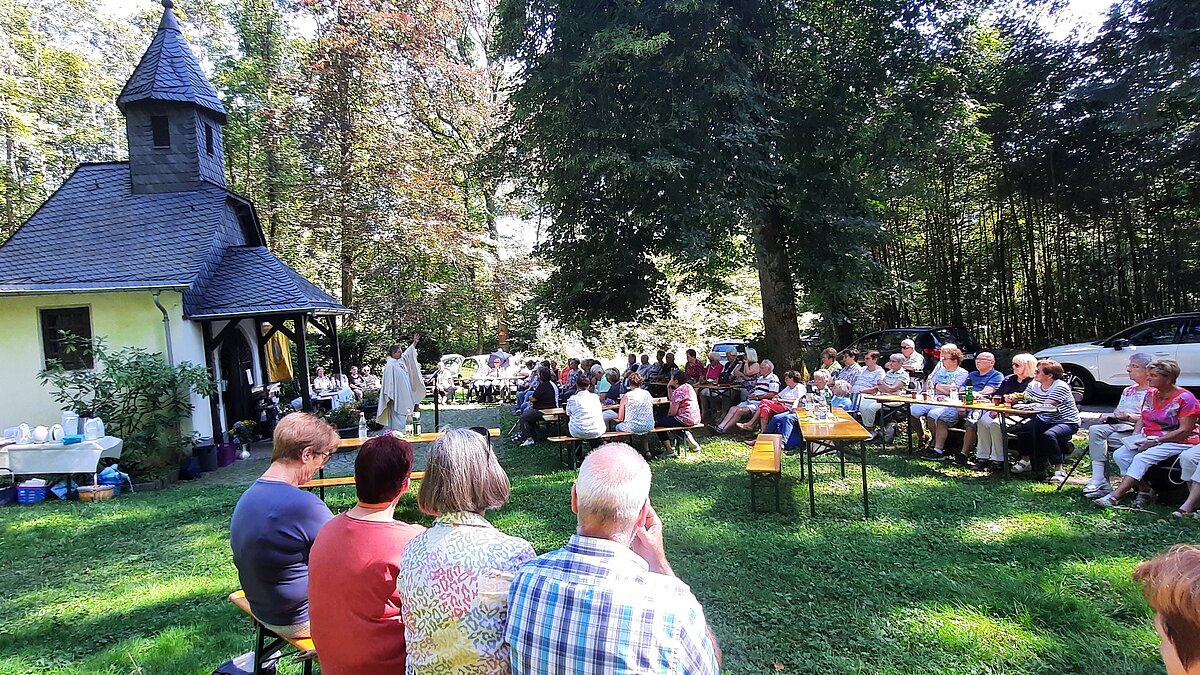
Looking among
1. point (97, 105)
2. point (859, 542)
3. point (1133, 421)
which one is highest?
point (97, 105)

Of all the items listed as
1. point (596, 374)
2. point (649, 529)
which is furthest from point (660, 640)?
point (596, 374)

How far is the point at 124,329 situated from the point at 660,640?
11.1m

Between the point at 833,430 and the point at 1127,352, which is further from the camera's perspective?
the point at 1127,352

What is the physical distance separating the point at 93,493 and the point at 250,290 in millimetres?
4015

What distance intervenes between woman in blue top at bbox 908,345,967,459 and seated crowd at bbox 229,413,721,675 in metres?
6.45

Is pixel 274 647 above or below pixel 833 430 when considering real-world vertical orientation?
below

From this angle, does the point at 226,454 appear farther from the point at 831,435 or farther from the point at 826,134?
the point at 826,134

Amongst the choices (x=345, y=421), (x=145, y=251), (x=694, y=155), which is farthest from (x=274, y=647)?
(x=145, y=251)

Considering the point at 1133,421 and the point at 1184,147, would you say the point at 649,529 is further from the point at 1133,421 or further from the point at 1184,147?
the point at 1184,147

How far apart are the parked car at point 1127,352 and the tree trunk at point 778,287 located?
163 inches

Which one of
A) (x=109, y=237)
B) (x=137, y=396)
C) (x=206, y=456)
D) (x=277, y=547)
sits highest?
(x=109, y=237)

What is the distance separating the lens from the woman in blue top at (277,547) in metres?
2.64

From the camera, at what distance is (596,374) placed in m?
11.6

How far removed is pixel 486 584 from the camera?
5.97 feet
